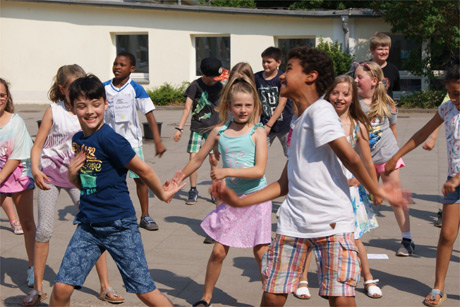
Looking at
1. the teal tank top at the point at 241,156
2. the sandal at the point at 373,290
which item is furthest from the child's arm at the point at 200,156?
the sandal at the point at 373,290

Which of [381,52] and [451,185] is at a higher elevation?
[381,52]

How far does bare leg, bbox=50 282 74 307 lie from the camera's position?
13.1 ft

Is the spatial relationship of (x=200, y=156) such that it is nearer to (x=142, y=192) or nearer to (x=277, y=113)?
(x=142, y=192)

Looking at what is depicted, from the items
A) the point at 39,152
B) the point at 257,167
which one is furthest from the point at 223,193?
the point at 39,152

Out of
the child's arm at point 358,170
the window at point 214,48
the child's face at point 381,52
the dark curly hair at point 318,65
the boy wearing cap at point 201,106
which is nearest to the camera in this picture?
the child's arm at point 358,170

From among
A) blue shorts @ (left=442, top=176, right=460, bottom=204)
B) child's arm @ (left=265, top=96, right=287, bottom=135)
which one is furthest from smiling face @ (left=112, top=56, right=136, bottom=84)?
blue shorts @ (left=442, top=176, right=460, bottom=204)

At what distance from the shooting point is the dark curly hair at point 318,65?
3684 mm

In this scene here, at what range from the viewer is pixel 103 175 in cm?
410

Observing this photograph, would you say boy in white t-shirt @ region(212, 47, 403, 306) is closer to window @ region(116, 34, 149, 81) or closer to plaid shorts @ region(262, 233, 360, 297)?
plaid shorts @ region(262, 233, 360, 297)

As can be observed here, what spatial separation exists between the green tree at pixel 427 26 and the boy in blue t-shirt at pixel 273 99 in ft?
41.8

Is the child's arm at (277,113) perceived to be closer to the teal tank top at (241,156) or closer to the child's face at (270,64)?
the child's face at (270,64)

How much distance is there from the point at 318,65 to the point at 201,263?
304 centimetres

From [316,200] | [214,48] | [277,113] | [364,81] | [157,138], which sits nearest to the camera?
[316,200]

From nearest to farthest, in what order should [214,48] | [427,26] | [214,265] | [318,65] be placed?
[318,65], [214,265], [427,26], [214,48]
